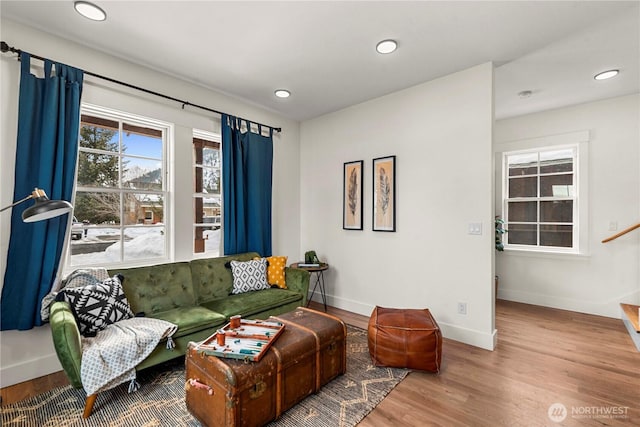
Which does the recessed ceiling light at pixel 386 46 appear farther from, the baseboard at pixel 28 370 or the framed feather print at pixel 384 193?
the baseboard at pixel 28 370

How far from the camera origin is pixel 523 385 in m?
2.13

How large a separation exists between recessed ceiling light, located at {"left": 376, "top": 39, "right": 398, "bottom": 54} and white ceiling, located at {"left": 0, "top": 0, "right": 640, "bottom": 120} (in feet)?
0.16

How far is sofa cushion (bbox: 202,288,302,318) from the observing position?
2.64m

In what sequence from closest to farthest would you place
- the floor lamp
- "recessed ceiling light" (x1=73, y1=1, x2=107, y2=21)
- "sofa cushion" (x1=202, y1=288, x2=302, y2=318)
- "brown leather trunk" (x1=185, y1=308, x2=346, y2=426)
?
"brown leather trunk" (x1=185, y1=308, x2=346, y2=426), the floor lamp, "recessed ceiling light" (x1=73, y1=1, x2=107, y2=21), "sofa cushion" (x1=202, y1=288, x2=302, y2=318)

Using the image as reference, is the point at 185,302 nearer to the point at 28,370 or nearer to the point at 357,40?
the point at 28,370

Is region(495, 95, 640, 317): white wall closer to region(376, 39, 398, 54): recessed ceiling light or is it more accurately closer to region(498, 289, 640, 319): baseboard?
region(498, 289, 640, 319): baseboard

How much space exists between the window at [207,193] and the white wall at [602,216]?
4.21 metres

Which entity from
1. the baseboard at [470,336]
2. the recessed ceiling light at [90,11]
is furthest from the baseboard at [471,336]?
the recessed ceiling light at [90,11]

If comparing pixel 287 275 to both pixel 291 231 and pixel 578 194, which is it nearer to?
pixel 291 231

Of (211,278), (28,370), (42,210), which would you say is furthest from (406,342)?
(28,370)

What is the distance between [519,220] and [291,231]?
333 centimetres

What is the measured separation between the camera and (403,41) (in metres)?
2.38

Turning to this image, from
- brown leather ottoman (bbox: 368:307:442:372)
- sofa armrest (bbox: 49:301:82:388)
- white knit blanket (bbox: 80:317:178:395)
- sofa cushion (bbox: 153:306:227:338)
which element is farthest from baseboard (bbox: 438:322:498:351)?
sofa armrest (bbox: 49:301:82:388)

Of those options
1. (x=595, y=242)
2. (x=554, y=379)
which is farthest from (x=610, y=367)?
(x=595, y=242)
